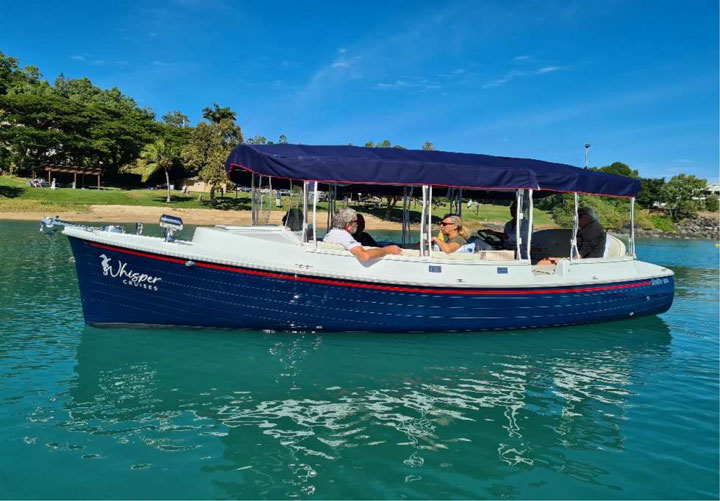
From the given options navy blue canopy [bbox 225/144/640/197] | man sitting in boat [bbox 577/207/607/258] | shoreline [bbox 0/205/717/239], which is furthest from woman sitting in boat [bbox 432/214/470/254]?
shoreline [bbox 0/205/717/239]

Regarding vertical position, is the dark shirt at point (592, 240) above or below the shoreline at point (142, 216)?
below

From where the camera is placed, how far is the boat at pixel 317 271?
8.23 m

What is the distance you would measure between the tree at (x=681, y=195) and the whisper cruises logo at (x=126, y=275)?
93.1 meters

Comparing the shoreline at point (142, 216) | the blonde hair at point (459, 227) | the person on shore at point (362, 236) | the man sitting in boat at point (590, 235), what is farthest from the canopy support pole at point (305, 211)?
the shoreline at point (142, 216)

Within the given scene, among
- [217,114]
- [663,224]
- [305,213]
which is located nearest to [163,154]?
[217,114]

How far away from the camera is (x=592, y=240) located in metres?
11.5

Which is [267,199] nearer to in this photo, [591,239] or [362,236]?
[362,236]

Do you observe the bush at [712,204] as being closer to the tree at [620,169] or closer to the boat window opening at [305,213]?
the tree at [620,169]

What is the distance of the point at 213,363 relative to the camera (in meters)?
7.56

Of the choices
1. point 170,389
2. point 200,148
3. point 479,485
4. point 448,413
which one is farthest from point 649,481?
point 200,148

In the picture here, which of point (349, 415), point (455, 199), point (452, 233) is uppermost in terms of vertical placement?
point (455, 199)

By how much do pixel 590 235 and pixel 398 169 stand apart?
577cm

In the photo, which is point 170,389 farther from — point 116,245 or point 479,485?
point 479,485

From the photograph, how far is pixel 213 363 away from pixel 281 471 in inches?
130
